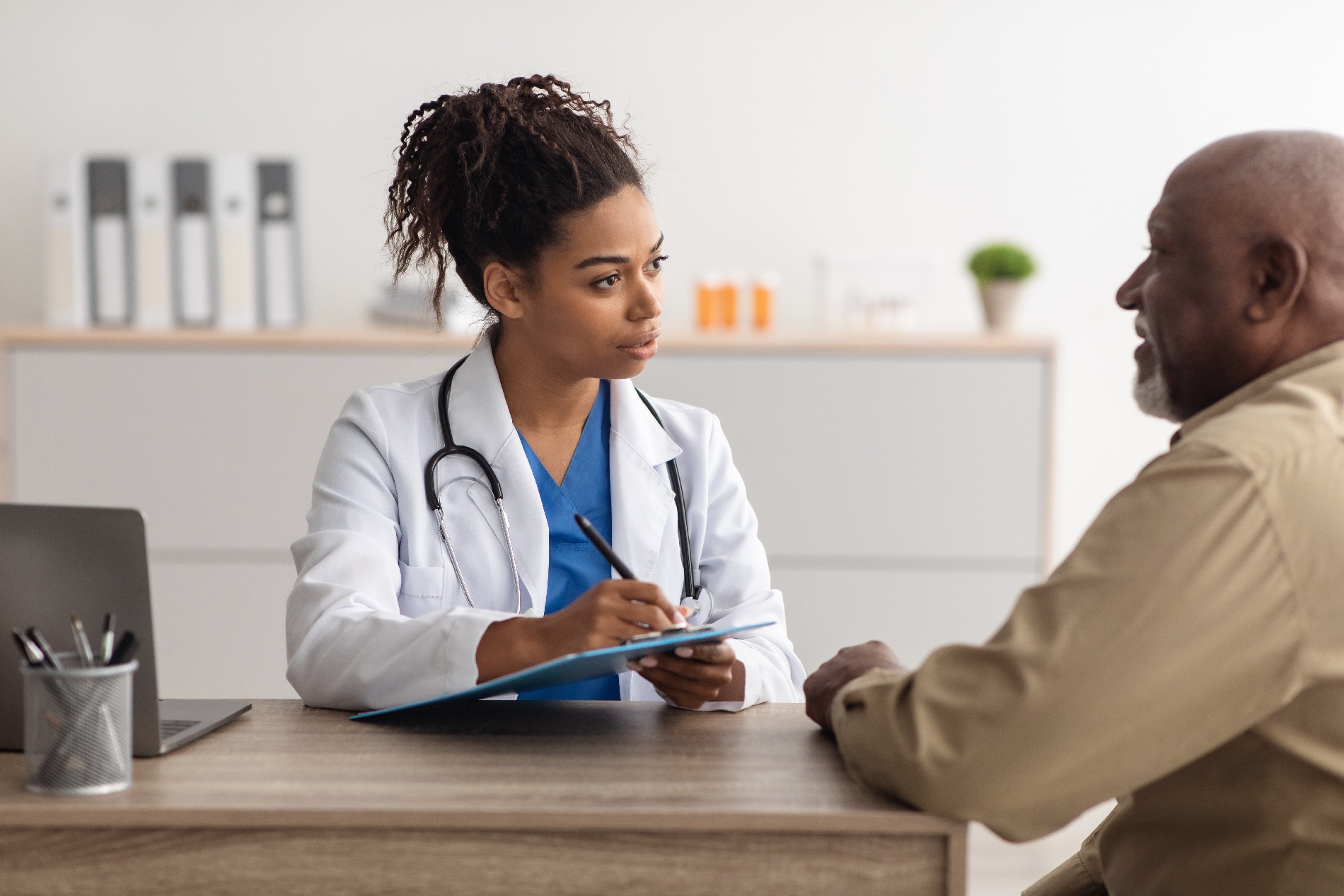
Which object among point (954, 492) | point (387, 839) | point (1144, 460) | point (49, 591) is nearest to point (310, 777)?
point (387, 839)

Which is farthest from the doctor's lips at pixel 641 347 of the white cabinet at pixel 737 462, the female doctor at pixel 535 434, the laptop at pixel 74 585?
the white cabinet at pixel 737 462

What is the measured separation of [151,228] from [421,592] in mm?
2197

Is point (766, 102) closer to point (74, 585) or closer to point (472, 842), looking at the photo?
point (74, 585)

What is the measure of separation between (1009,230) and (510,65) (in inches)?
60.3

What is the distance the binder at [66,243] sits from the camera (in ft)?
11.4

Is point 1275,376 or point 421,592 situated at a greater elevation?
point 1275,376

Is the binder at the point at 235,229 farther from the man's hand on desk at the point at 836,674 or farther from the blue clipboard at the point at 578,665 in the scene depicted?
the man's hand on desk at the point at 836,674

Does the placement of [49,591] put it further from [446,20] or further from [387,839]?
[446,20]

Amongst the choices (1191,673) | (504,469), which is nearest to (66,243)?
(504,469)

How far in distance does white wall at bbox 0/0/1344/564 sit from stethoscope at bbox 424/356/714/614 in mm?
2100

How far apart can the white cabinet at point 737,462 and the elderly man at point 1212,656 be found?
2296mm

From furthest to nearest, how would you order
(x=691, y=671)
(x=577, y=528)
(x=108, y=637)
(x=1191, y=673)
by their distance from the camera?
1. (x=577, y=528)
2. (x=691, y=671)
3. (x=108, y=637)
4. (x=1191, y=673)

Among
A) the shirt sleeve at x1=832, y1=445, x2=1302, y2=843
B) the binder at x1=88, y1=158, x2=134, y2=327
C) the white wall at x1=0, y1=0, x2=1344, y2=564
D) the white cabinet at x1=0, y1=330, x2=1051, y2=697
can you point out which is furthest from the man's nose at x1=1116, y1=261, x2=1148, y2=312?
the binder at x1=88, y1=158, x2=134, y2=327

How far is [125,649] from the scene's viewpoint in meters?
1.18
